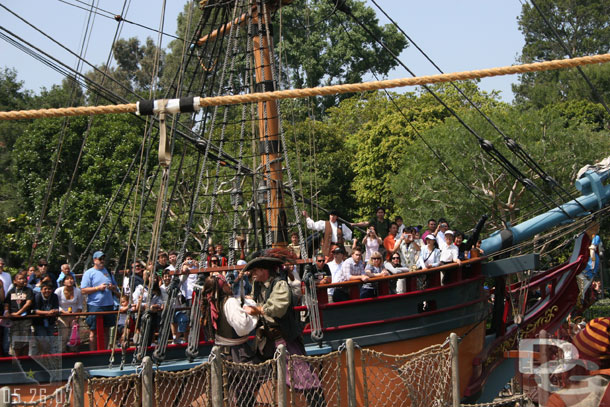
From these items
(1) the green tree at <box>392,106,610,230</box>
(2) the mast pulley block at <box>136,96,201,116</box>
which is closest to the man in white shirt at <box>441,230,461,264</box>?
(2) the mast pulley block at <box>136,96,201,116</box>

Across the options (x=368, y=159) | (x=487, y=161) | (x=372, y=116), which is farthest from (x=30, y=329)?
(x=372, y=116)

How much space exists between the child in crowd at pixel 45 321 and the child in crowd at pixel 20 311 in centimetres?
8

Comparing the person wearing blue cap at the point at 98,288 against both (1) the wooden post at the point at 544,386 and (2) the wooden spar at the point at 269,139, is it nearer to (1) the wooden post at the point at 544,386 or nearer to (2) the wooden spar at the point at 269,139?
(2) the wooden spar at the point at 269,139

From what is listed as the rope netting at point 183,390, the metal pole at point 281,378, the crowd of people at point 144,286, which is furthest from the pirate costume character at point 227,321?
the metal pole at point 281,378

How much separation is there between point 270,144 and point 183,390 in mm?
5355

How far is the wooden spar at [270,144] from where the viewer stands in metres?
11.7

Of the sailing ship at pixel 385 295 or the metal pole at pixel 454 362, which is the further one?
the sailing ship at pixel 385 295

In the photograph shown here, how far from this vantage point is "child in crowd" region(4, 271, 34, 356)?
368 inches

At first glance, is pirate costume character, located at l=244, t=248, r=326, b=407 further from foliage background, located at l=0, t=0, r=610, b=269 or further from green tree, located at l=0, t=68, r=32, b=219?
green tree, located at l=0, t=68, r=32, b=219

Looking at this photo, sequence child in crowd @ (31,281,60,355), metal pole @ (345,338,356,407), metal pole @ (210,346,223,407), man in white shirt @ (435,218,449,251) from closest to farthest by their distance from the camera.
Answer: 1. metal pole @ (210,346,223,407)
2. metal pole @ (345,338,356,407)
3. child in crowd @ (31,281,60,355)
4. man in white shirt @ (435,218,449,251)

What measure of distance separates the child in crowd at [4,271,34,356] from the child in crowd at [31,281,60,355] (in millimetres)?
78

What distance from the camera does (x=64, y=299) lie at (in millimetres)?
9945

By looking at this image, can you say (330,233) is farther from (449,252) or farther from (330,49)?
(330,49)

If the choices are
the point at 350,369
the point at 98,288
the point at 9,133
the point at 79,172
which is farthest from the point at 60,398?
the point at 9,133
